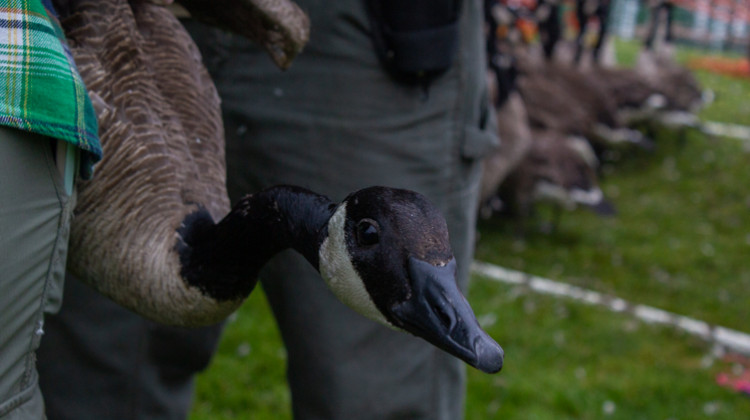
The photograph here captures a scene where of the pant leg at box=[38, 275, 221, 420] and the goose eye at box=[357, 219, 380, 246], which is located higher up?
the goose eye at box=[357, 219, 380, 246]

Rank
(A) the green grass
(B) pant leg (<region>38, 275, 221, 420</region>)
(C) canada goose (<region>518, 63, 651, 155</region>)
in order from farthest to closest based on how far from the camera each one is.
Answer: (C) canada goose (<region>518, 63, 651, 155</region>) → (A) the green grass → (B) pant leg (<region>38, 275, 221, 420</region>)

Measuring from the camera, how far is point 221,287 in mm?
1340

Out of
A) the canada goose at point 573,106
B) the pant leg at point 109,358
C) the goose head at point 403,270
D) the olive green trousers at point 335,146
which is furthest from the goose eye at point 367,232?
the canada goose at point 573,106

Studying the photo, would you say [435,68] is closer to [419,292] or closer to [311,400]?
[311,400]

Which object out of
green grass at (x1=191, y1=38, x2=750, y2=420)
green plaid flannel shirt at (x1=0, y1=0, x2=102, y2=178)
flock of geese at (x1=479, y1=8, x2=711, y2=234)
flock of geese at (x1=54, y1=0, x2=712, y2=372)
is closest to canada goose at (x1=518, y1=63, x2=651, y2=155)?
flock of geese at (x1=479, y1=8, x2=711, y2=234)

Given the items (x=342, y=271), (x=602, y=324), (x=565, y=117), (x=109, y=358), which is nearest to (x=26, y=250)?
(x=342, y=271)

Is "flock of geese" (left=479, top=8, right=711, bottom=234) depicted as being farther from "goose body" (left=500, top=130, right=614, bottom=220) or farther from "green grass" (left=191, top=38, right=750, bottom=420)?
"green grass" (left=191, top=38, right=750, bottom=420)

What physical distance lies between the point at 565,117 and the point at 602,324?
10.0ft

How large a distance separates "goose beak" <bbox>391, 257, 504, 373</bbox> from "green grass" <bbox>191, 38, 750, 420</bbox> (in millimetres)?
2294

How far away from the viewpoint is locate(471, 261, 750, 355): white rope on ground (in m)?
4.00

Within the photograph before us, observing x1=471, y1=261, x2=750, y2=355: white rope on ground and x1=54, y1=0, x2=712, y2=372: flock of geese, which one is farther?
x1=471, y1=261, x2=750, y2=355: white rope on ground

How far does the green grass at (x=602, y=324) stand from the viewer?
3.42 m

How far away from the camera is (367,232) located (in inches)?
43.2

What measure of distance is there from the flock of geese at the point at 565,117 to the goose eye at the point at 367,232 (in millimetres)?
3672
